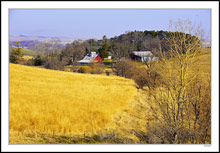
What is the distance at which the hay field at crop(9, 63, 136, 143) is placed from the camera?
115 inches

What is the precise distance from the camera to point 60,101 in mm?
→ 3361

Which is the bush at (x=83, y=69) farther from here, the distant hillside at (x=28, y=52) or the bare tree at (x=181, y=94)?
the bare tree at (x=181, y=94)

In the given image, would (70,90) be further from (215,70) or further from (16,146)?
(215,70)

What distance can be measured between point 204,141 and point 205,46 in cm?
151

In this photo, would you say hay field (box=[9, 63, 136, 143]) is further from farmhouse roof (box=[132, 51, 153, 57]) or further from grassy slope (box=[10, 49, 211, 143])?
farmhouse roof (box=[132, 51, 153, 57])

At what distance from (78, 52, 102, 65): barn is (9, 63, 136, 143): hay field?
0.31 meters

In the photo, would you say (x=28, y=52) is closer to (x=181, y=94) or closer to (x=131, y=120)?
(x=131, y=120)

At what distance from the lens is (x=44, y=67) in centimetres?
382

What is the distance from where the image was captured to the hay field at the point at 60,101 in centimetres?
292

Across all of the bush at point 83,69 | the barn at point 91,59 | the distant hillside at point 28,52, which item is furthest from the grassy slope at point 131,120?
the distant hillside at point 28,52

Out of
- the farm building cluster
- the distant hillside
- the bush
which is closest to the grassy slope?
the farm building cluster

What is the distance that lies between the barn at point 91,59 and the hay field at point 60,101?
308 millimetres

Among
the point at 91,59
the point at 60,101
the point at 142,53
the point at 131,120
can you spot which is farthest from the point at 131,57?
the point at 60,101

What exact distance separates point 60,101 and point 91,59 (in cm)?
110
